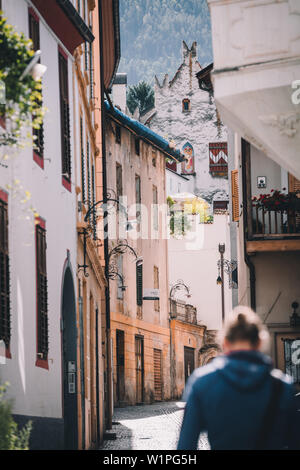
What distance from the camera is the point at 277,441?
5.52 meters

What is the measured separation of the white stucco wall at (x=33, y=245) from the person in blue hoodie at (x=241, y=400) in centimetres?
338

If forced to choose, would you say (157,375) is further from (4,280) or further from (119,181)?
(4,280)

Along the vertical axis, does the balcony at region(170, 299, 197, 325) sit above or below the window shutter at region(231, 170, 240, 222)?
below

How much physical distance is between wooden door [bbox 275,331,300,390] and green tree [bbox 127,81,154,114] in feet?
226

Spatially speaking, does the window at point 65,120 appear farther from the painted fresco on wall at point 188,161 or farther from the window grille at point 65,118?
the painted fresco on wall at point 188,161

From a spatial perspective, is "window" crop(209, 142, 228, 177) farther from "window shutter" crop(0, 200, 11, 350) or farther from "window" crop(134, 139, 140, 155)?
"window shutter" crop(0, 200, 11, 350)

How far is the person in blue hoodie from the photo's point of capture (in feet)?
17.9

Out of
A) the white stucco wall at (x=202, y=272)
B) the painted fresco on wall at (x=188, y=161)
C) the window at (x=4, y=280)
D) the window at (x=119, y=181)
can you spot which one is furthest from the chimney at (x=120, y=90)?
the window at (x=4, y=280)

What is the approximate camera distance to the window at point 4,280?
10.2 metres

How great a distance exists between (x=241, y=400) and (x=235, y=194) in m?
22.8

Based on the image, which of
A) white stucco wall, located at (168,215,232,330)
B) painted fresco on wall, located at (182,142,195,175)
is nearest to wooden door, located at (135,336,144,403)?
white stucco wall, located at (168,215,232,330)
